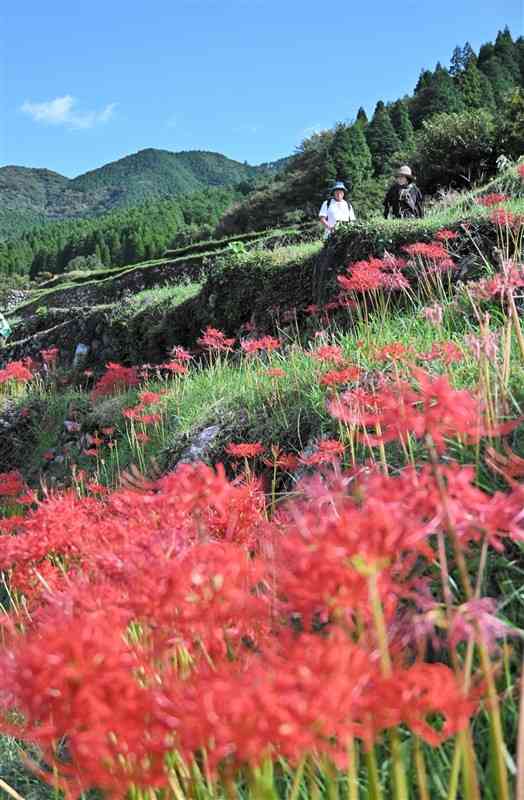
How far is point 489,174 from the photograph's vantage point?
1434cm

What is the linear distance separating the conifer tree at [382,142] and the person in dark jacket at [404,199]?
25347mm

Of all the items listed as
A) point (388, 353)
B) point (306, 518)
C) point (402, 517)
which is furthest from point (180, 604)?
point (388, 353)

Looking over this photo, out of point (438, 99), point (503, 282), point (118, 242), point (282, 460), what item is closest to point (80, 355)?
point (282, 460)

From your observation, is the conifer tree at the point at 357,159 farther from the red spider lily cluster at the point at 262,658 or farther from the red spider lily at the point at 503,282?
the red spider lily cluster at the point at 262,658

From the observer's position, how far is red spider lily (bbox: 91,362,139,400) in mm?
7199

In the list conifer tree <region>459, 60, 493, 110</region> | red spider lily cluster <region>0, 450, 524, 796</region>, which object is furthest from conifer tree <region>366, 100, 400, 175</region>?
red spider lily cluster <region>0, 450, 524, 796</region>

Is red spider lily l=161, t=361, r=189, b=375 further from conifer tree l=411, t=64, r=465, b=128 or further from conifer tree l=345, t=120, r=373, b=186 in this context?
conifer tree l=411, t=64, r=465, b=128

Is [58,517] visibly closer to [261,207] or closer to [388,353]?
[388,353]

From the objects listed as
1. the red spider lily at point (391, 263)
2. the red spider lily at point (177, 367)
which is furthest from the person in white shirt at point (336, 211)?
the red spider lily at point (391, 263)

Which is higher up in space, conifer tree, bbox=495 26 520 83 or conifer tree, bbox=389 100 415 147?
conifer tree, bbox=495 26 520 83

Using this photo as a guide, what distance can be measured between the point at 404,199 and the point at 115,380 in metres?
4.03

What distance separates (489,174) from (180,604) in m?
15.1

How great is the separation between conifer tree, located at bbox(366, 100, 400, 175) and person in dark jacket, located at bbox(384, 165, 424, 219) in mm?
25347

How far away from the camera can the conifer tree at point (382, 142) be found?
33.4 m
